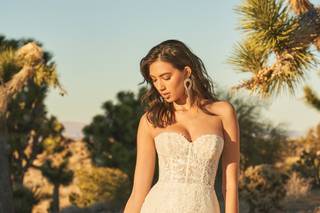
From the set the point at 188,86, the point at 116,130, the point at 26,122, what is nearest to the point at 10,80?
the point at 26,122

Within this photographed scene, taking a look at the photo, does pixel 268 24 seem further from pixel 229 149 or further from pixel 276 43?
pixel 229 149

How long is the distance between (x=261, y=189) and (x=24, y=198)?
8.22 meters

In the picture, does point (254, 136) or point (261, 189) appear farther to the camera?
point (254, 136)

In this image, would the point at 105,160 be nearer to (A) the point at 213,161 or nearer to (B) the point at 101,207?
(B) the point at 101,207

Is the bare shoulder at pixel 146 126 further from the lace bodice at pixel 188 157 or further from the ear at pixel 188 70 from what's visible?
the ear at pixel 188 70

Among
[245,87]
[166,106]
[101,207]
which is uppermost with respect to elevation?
[245,87]

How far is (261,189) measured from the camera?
15211 millimetres

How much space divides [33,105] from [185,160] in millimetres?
20482

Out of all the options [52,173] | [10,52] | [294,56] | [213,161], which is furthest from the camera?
[52,173]

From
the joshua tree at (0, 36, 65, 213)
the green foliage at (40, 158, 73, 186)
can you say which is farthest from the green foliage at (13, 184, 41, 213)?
the green foliage at (40, 158, 73, 186)

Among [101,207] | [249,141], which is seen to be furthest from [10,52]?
[249,141]

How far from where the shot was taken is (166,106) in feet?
11.9

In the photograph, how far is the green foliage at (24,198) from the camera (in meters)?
19.8

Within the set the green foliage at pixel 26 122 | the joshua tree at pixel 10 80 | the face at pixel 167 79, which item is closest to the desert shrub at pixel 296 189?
the joshua tree at pixel 10 80
